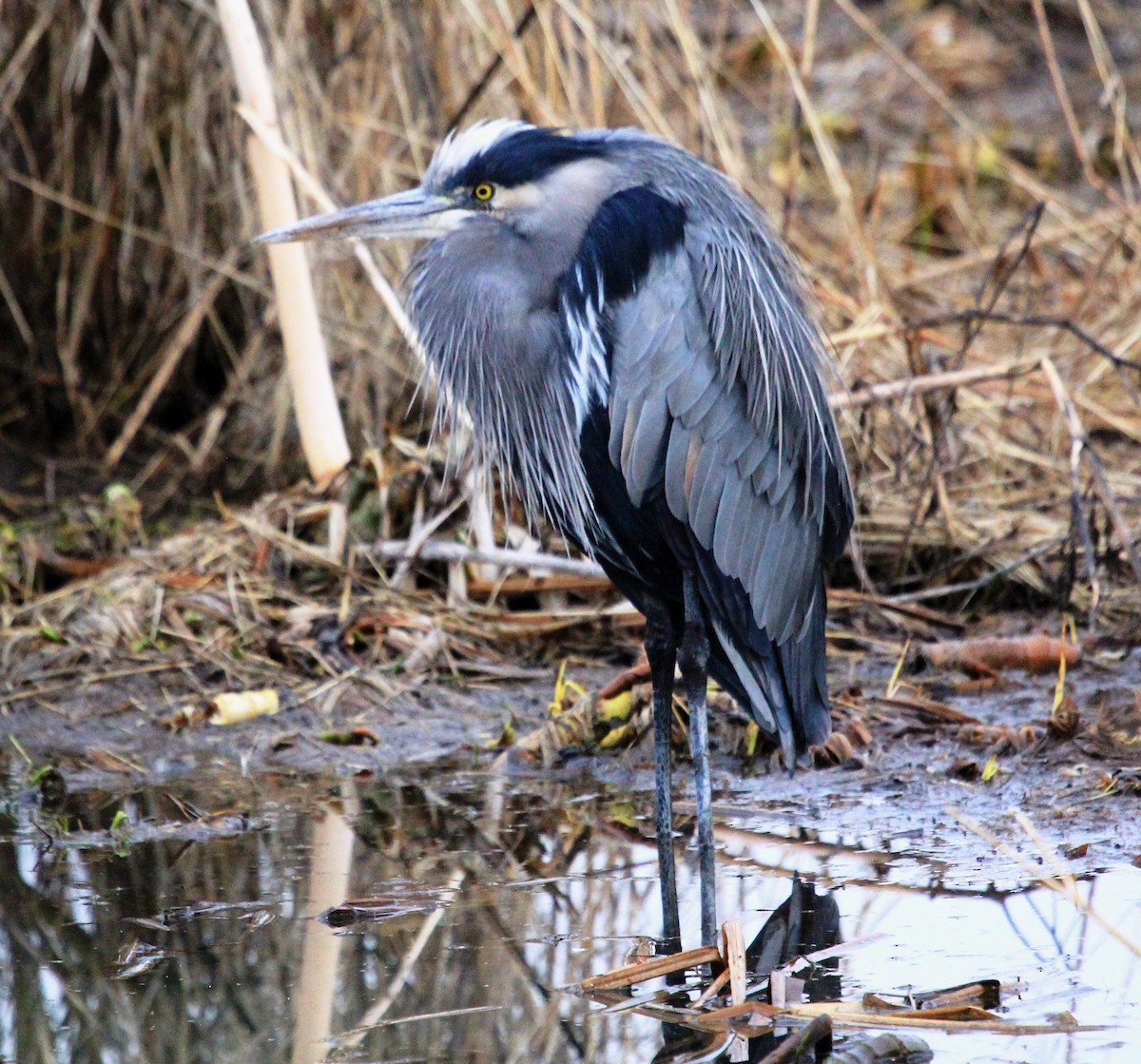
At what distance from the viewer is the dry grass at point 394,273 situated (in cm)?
509

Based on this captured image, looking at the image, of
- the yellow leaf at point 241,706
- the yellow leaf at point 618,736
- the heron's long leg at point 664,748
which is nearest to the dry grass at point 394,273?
the yellow leaf at point 241,706

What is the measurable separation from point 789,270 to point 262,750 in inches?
74.4

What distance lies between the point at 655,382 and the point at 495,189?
0.54 metres

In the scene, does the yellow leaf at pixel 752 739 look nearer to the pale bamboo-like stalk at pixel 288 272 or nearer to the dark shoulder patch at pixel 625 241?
the dark shoulder patch at pixel 625 241

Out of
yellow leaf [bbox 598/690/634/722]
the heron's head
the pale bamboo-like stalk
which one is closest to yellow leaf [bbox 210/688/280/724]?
the pale bamboo-like stalk

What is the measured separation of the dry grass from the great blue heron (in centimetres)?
123

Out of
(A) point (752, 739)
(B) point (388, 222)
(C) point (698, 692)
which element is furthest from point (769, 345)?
(A) point (752, 739)

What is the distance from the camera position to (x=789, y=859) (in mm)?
3293

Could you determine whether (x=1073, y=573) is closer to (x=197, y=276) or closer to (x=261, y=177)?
(x=261, y=177)

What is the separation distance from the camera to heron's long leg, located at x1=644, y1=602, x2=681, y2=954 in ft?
10.0

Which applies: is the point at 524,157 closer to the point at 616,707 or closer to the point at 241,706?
the point at 616,707

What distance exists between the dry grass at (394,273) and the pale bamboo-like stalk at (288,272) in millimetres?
219

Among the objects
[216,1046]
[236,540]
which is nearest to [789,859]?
[216,1046]

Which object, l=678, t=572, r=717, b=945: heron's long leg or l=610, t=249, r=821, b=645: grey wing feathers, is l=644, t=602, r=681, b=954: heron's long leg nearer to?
l=678, t=572, r=717, b=945: heron's long leg
